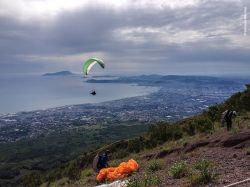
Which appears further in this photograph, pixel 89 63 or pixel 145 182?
pixel 89 63

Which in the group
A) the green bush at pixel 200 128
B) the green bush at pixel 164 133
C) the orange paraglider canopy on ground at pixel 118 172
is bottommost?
→ the green bush at pixel 164 133

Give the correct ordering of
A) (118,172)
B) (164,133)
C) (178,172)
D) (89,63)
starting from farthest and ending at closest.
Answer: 1. (164,133)
2. (89,63)
3. (118,172)
4. (178,172)

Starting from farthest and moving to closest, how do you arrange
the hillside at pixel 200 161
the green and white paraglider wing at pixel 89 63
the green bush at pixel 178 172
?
the green and white paraglider wing at pixel 89 63, the green bush at pixel 178 172, the hillside at pixel 200 161

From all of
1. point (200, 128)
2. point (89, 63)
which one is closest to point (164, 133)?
point (200, 128)

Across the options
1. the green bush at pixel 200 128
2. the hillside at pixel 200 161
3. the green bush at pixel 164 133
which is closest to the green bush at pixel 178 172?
the hillside at pixel 200 161

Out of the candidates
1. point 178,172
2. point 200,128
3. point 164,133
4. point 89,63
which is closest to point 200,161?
point 178,172

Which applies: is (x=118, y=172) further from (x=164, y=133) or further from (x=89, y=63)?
(x=164, y=133)

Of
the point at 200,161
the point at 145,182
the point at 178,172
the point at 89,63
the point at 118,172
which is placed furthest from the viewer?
the point at 89,63

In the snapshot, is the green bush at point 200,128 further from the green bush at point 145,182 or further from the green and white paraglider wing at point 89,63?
the green bush at point 145,182

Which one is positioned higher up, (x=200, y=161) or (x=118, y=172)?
(x=200, y=161)

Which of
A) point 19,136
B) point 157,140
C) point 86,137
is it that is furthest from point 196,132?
point 19,136

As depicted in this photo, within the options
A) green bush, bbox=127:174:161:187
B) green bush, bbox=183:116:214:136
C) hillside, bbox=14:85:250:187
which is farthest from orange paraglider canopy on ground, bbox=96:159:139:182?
green bush, bbox=183:116:214:136

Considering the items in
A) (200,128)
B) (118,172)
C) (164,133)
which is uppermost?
(200,128)
